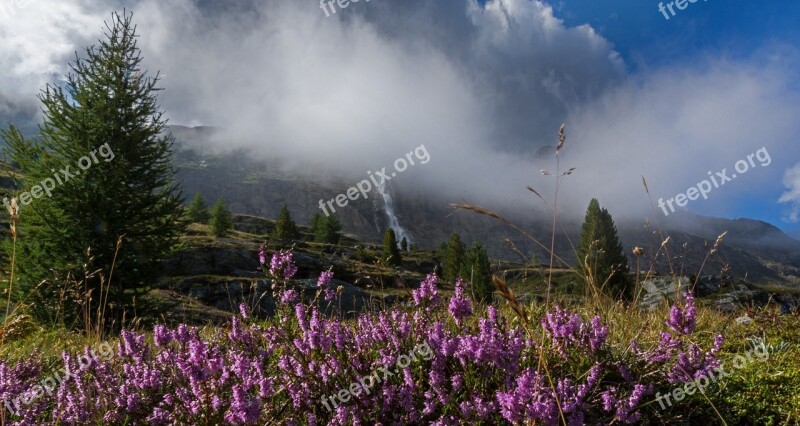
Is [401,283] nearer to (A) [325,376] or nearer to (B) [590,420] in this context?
(A) [325,376]

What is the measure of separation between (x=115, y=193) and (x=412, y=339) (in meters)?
12.2

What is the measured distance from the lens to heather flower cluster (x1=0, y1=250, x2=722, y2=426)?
8.21 feet

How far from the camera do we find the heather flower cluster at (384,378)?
2.50 meters

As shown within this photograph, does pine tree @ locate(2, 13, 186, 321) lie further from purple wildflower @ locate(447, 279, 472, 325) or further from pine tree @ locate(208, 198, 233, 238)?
pine tree @ locate(208, 198, 233, 238)

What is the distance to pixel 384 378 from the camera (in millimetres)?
2777

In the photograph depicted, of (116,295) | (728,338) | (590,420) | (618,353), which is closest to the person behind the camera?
(590,420)

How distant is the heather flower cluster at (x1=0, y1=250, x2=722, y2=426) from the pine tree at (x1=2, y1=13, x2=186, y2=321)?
9575 millimetres

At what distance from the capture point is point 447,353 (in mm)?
2795

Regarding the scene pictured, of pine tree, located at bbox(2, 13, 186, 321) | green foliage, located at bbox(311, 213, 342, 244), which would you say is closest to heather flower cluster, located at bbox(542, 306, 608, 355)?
pine tree, located at bbox(2, 13, 186, 321)

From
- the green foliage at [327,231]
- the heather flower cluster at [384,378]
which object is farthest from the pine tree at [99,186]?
the green foliage at [327,231]

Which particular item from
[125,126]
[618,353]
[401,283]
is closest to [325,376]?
[401,283]

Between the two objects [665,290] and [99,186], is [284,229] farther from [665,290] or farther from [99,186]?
[665,290]

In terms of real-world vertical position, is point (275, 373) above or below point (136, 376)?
→ below

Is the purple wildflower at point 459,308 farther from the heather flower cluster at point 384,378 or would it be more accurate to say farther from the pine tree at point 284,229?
the pine tree at point 284,229
